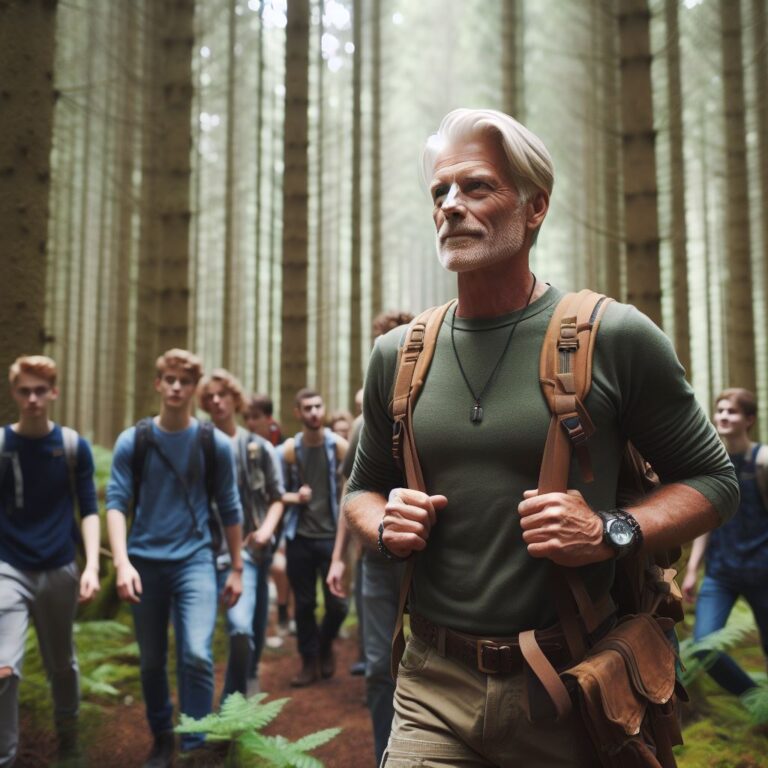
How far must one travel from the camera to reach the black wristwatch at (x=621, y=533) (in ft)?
6.84

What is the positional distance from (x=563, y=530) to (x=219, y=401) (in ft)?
16.2

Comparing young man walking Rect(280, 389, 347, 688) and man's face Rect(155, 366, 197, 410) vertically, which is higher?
man's face Rect(155, 366, 197, 410)

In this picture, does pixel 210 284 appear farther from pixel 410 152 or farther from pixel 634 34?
pixel 634 34

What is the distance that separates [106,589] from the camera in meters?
8.80

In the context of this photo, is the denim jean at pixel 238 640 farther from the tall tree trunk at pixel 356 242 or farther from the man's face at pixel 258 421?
the tall tree trunk at pixel 356 242

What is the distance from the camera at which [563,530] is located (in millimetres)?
2021

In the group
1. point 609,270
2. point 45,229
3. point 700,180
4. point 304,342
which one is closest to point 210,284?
point 700,180

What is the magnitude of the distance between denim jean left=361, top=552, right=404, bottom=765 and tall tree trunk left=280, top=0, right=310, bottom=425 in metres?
4.19

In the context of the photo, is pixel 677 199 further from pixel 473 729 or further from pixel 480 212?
pixel 473 729

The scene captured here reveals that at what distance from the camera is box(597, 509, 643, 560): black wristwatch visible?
6.84ft

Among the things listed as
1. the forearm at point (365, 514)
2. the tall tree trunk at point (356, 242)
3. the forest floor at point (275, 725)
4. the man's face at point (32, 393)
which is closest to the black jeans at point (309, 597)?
the forest floor at point (275, 725)

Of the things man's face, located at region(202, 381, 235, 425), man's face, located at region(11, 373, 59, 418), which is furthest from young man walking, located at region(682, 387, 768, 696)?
man's face, located at region(11, 373, 59, 418)

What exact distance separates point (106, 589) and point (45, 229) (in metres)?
4.35

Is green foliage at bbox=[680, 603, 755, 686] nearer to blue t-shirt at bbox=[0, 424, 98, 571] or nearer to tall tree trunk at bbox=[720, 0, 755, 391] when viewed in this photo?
blue t-shirt at bbox=[0, 424, 98, 571]
